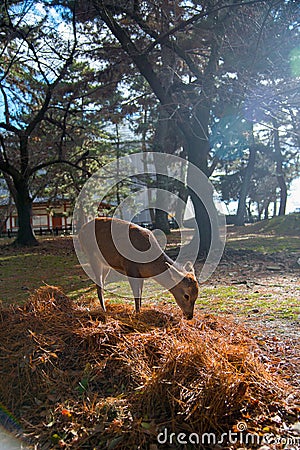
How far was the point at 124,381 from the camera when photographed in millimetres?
2621

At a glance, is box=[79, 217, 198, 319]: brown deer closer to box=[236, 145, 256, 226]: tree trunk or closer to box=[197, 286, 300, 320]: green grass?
box=[197, 286, 300, 320]: green grass

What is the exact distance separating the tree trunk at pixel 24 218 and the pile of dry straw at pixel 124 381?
12.3 meters

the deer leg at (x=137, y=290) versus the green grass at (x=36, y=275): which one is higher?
the deer leg at (x=137, y=290)

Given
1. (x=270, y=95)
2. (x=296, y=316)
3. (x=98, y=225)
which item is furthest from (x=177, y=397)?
(x=270, y=95)

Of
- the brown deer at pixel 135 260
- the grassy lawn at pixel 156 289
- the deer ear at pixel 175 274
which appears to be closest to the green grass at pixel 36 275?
the grassy lawn at pixel 156 289

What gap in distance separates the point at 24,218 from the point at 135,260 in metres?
12.1

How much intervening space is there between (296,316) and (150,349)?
2.24 metres

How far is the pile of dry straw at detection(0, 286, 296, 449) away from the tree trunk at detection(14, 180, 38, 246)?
A: 40.4 feet

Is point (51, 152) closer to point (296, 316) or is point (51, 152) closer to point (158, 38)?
point (158, 38)

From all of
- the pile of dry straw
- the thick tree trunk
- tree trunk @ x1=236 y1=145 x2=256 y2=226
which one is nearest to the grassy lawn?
the thick tree trunk

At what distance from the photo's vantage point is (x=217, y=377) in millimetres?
2379

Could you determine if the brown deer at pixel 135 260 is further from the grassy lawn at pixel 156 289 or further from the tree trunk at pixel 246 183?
the tree trunk at pixel 246 183

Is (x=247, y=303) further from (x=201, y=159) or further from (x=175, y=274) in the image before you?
(x=201, y=159)

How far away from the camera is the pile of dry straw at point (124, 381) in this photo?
218 cm
